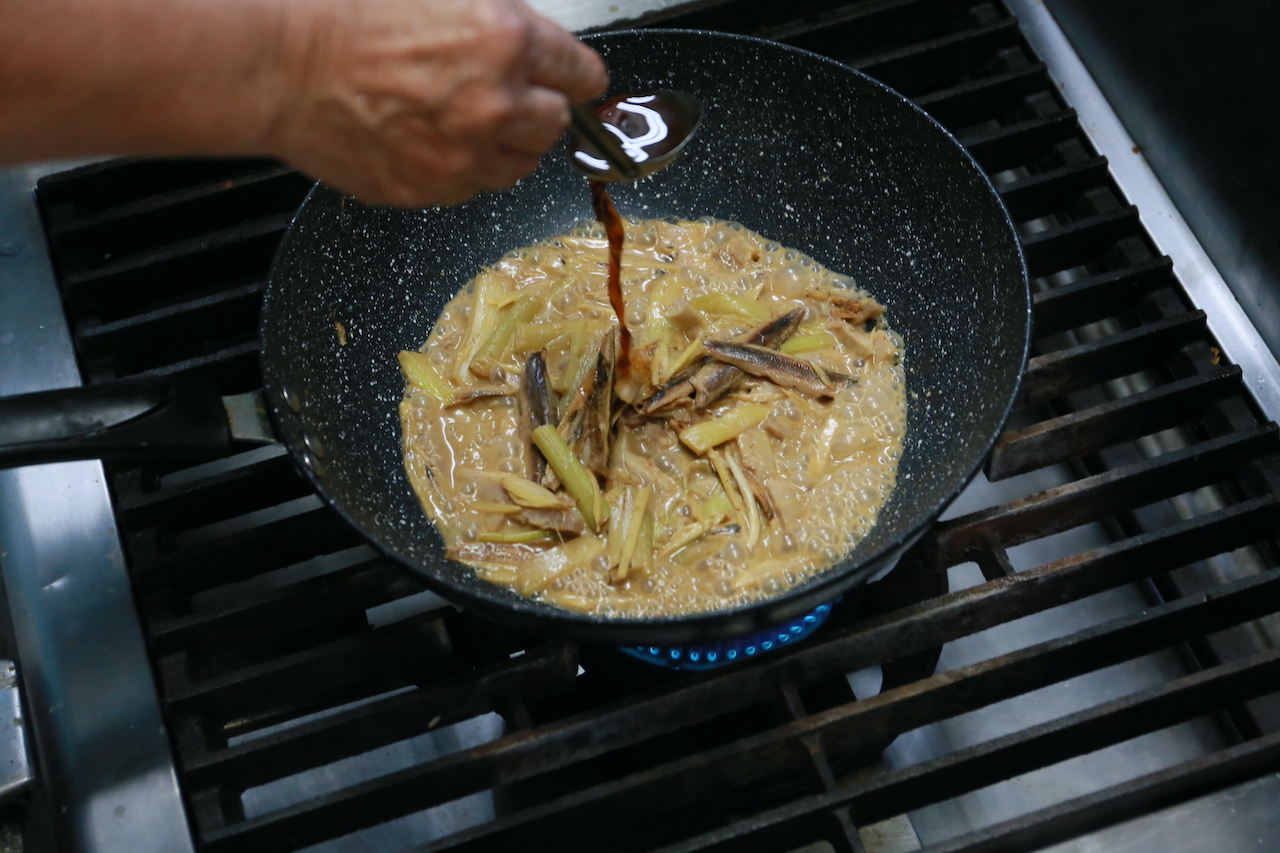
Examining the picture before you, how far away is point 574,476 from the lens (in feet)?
3.97

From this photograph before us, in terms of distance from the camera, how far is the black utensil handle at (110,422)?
942 mm

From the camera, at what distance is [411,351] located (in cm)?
139

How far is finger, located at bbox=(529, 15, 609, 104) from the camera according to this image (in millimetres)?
839

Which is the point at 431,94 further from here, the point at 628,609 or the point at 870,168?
the point at 870,168

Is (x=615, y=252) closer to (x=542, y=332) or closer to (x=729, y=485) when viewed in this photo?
(x=542, y=332)

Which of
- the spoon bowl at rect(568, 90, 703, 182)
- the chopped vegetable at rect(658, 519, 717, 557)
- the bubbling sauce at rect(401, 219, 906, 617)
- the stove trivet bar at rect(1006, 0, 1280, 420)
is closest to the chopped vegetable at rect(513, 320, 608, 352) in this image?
the bubbling sauce at rect(401, 219, 906, 617)

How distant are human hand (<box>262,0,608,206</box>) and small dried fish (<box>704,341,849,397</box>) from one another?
482 millimetres

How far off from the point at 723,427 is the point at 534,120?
529mm

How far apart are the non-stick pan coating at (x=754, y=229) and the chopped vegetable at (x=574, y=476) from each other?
131 millimetres

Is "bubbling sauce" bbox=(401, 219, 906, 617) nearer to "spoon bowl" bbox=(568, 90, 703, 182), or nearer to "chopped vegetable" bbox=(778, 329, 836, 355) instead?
"chopped vegetable" bbox=(778, 329, 836, 355)

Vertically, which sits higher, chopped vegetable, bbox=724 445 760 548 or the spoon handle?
the spoon handle

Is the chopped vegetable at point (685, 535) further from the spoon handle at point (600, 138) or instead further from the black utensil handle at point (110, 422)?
the black utensil handle at point (110, 422)

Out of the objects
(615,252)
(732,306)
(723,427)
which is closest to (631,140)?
(615,252)

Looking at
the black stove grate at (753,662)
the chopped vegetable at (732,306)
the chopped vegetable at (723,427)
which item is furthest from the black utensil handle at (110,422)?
the chopped vegetable at (732,306)
